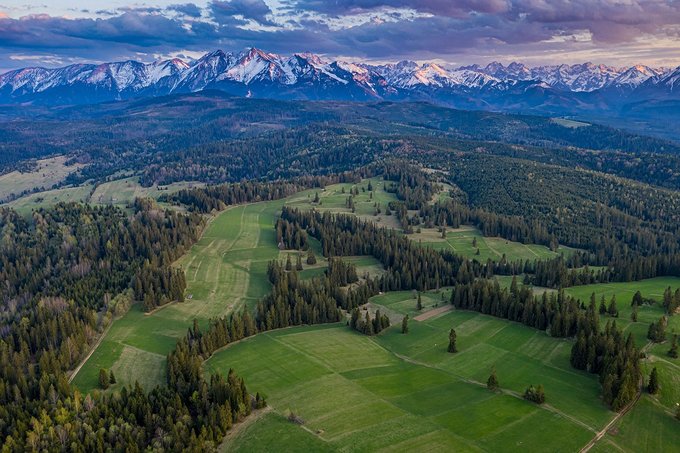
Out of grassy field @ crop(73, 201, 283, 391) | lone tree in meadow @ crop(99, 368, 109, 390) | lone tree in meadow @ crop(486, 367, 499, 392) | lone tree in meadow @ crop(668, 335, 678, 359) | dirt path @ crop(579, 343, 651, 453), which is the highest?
lone tree in meadow @ crop(668, 335, 678, 359)

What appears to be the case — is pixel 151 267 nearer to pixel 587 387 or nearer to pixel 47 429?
pixel 47 429

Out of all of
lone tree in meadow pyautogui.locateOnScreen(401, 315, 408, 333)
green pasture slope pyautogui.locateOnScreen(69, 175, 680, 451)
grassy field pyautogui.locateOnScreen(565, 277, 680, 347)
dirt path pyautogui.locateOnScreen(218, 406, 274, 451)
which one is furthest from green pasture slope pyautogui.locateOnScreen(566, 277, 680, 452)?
dirt path pyautogui.locateOnScreen(218, 406, 274, 451)

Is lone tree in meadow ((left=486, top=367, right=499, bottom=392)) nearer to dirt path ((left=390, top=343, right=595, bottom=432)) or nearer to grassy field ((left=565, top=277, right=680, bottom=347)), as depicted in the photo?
dirt path ((left=390, top=343, right=595, bottom=432))

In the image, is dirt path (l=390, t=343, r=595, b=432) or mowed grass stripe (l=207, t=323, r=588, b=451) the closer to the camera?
mowed grass stripe (l=207, t=323, r=588, b=451)

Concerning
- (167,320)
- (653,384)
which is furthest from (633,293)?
(167,320)

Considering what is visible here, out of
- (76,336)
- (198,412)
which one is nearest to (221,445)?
(198,412)

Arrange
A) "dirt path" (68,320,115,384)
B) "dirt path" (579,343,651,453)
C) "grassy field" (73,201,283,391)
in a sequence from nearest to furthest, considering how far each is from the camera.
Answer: "dirt path" (579,343,651,453) < "dirt path" (68,320,115,384) < "grassy field" (73,201,283,391)

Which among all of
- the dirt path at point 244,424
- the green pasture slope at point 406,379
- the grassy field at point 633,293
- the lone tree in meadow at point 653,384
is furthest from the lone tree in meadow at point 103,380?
the grassy field at point 633,293

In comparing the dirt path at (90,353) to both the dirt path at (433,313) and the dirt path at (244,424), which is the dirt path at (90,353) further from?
the dirt path at (433,313)
